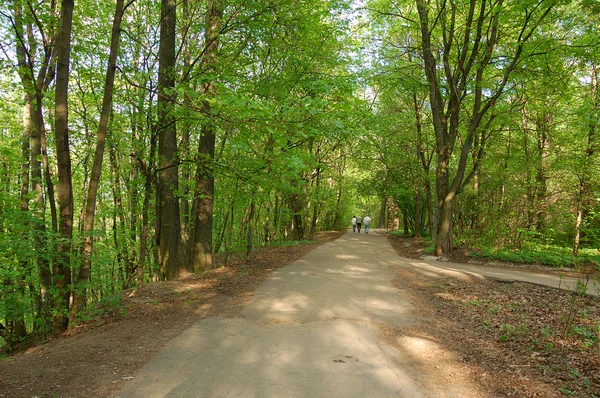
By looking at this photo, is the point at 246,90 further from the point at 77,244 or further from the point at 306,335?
the point at 306,335

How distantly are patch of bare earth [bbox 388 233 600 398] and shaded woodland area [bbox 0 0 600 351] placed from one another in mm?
3633

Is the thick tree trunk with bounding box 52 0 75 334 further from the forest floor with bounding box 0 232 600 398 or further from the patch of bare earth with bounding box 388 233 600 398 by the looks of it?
the patch of bare earth with bounding box 388 233 600 398

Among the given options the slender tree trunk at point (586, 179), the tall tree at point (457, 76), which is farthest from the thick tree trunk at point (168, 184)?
the slender tree trunk at point (586, 179)

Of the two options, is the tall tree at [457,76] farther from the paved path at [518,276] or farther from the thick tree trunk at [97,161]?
the thick tree trunk at [97,161]

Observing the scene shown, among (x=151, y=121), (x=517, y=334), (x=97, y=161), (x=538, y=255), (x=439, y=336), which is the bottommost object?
(x=439, y=336)

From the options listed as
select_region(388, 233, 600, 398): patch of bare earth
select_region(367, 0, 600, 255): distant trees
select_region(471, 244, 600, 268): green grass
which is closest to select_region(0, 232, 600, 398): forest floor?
select_region(388, 233, 600, 398): patch of bare earth

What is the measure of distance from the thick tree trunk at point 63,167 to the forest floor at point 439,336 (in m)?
0.67

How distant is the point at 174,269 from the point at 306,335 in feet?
17.9

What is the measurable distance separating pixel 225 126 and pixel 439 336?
197 inches

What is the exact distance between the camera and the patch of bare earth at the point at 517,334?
380 centimetres

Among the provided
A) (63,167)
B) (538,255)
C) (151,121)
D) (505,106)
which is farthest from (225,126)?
(505,106)

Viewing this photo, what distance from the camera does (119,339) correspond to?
4824 mm

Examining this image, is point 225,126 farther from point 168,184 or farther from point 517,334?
point 517,334

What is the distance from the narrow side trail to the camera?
364 centimetres
